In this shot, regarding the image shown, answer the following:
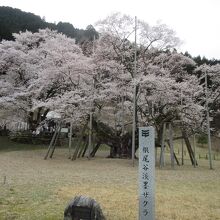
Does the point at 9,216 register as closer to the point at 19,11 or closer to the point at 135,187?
the point at 135,187

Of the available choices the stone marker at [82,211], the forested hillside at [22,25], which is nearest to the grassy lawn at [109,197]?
the stone marker at [82,211]

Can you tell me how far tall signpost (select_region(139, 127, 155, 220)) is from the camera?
6102 millimetres

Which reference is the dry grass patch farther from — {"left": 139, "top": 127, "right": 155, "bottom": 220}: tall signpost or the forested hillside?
the forested hillside

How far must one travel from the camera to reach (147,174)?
20.4ft

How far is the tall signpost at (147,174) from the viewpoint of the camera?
6.10 m

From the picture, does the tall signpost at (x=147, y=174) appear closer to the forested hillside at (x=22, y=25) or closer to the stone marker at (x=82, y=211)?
the stone marker at (x=82, y=211)

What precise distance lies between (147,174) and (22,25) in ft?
141

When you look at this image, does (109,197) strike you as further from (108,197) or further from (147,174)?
(147,174)

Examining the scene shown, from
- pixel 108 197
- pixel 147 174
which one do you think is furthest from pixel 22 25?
pixel 147 174

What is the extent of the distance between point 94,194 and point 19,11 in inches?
1712

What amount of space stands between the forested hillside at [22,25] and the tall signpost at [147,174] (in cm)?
3743

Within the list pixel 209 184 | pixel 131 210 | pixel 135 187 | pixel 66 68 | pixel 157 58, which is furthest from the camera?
pixel 157 58

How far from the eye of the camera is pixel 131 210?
8125 mm

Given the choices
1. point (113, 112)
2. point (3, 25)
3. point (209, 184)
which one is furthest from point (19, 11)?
point (209, 184)
